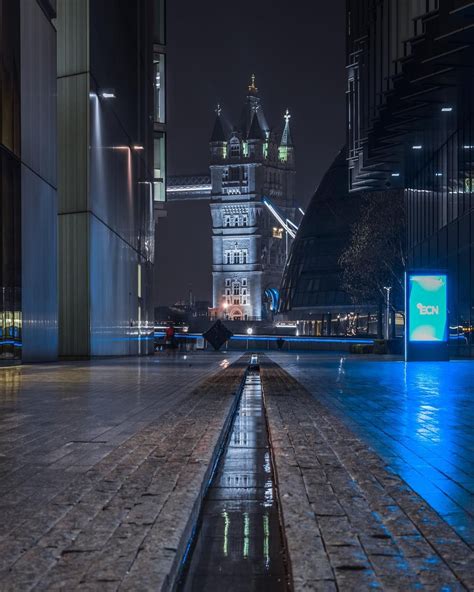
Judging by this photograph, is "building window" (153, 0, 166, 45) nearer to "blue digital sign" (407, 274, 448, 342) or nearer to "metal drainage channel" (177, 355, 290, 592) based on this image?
"blue digital sign" (407, 274, 448, 342)

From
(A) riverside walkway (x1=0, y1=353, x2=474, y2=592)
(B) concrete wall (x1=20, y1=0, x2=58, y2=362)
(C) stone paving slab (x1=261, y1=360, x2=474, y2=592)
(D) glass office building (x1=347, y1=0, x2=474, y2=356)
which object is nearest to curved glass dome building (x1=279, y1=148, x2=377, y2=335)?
(D) glass office building (x1=347, y1=0, x2=474, y2=356)

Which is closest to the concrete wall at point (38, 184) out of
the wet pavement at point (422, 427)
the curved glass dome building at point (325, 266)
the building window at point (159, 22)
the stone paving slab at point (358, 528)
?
the wet pavement at point (422, 427)

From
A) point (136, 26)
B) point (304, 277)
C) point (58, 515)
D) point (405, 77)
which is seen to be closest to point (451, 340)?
point (405, 77)

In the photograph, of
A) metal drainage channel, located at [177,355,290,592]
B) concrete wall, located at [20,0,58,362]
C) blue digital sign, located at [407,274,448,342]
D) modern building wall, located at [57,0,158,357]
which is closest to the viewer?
metal drainage channel, located at [177,355,290,592]

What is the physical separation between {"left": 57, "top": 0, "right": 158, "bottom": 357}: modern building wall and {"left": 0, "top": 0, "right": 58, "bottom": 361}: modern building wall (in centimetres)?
454

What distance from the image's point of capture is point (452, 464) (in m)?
7.62

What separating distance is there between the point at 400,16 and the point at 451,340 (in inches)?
553

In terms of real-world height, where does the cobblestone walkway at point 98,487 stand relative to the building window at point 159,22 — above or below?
below

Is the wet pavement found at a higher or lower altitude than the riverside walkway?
lower

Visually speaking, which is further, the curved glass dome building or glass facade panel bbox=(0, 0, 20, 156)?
the curved glass dome building

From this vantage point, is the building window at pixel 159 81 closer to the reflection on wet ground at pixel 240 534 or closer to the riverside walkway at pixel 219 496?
the riverside walkway at pixel 219 496

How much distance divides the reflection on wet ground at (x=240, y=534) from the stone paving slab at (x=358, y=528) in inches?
7.4

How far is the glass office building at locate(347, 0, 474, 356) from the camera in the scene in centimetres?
2455

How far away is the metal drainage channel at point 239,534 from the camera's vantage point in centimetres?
454
